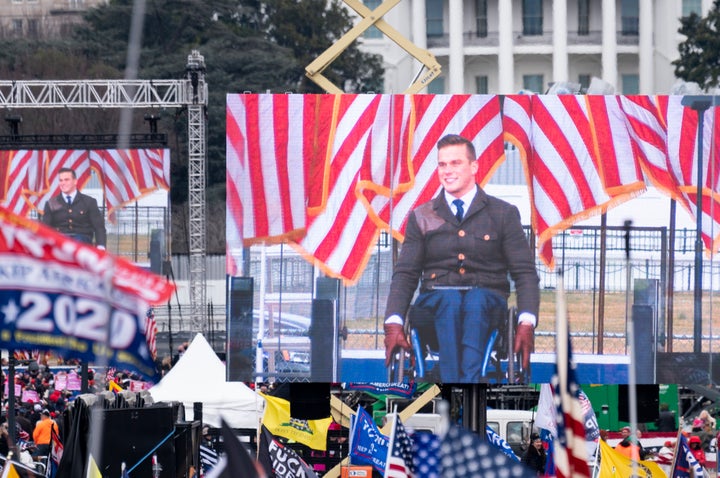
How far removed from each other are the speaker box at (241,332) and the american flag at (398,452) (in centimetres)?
551

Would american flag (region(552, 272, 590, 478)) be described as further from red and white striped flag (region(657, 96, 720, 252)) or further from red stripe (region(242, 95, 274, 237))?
red and white striped flag (region(657, 96, 720, 252))

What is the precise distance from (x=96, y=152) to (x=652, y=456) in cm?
1731

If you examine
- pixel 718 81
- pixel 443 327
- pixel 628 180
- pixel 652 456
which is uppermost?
pixel 718 81

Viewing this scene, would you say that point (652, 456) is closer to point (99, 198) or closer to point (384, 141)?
point (384, 141)

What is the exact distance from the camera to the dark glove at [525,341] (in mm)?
16922

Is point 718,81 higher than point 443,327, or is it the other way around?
point 718,81

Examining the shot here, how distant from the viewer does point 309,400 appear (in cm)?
1745

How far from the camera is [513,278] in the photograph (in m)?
17.0

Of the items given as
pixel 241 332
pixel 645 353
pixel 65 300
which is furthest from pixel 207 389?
pixel 65 300

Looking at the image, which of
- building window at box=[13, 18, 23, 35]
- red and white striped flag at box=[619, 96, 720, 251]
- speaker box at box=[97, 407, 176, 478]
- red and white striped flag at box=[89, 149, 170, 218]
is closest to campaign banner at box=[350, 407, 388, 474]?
red and white striped flag at box=[619, 96, 720, 251]

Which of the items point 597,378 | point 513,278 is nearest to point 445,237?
point 513,278

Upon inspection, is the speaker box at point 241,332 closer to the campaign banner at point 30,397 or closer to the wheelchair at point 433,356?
the wheelchair at point 433,356

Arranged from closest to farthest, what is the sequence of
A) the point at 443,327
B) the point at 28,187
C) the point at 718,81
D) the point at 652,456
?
the point at 443,327 < the point at 652,456 < the point at 28,187 < the point at 718,81

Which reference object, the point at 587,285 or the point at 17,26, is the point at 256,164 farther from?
the point at 17,26
